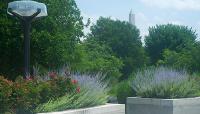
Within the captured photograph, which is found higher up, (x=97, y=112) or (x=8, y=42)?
(x=8, y=42)

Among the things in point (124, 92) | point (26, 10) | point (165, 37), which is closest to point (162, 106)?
point (124, 92)

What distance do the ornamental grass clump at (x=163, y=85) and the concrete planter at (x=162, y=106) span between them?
0.35 m

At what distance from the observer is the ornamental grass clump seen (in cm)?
1155

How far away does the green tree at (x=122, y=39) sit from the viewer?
50.5 meters

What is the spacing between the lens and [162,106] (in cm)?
1091

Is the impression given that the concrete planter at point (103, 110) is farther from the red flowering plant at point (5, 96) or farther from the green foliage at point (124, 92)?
the green foliage at point (124, 92)

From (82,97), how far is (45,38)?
838cm

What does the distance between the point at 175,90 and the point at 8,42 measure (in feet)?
24.9

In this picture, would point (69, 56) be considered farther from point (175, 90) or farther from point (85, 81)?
point (85, 81)

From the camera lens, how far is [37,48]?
1727cm

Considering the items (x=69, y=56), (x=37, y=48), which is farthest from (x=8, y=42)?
(x=69, y=56)

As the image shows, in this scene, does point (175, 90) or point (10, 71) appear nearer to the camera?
point (175, 90)

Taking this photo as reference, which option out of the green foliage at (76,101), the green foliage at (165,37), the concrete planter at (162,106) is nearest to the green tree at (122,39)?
the green foliage at (165,37)

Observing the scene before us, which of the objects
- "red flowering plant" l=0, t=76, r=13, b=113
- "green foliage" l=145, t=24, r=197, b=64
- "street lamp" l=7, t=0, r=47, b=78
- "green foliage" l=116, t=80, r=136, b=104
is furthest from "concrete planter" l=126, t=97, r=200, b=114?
"green foliage" l=145, t=24, r=197, b=64
